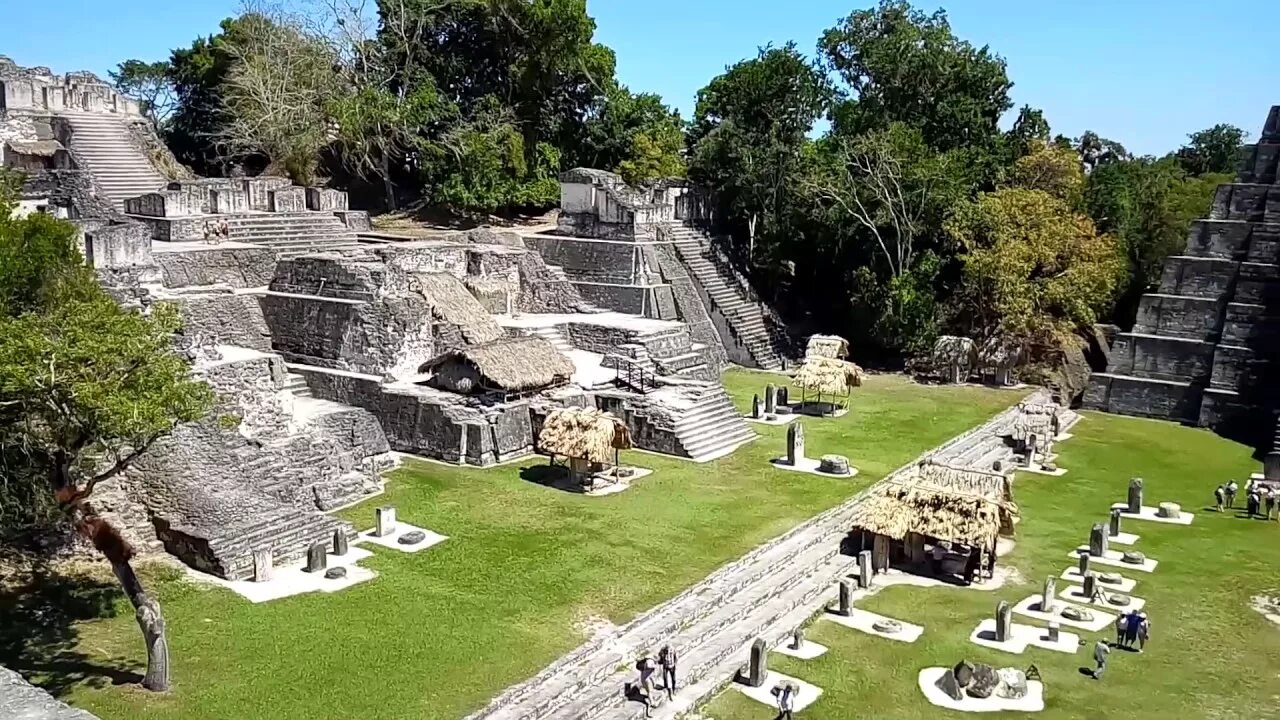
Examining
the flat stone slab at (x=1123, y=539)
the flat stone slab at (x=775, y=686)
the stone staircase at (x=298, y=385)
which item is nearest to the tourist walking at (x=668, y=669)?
the flat stone slab at (x=775, y=686)

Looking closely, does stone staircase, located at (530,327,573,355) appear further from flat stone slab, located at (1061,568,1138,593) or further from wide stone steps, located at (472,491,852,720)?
flat stone slab, located at (1061,568,1138,593)

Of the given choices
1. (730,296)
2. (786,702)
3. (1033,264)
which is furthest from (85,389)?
(1033,264)

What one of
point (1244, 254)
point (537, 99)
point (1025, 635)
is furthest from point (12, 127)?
point (1244, 254)

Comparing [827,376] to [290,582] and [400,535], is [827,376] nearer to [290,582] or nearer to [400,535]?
[400,535]

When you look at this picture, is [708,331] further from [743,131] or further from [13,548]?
[13,548]

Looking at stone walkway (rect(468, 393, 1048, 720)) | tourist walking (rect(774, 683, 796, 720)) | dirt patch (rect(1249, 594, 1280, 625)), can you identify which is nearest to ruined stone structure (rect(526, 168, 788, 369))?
stone walkway (rect(468, 393, 1048, 720))

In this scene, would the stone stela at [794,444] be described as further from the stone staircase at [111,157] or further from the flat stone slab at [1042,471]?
the stone staircase at [111,157]
